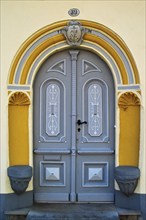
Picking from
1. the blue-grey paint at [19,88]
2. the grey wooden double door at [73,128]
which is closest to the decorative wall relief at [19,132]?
the blue-grey paint at [19,88]

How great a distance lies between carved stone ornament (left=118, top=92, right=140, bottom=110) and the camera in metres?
5.41

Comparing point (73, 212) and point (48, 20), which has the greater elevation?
point (48, 20)

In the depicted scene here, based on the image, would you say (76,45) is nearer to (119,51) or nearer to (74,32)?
(74,32)

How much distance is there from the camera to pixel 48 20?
5391 millimetres

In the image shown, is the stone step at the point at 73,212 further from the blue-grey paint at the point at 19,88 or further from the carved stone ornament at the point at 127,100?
the blue-grey paint at the point at 19,88

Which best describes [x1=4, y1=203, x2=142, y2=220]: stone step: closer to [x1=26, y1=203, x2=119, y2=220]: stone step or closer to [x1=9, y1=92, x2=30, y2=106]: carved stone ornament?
[x1=26, y1=203, x2=119, y2=220]: stone step

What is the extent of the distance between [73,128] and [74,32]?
1.48 m

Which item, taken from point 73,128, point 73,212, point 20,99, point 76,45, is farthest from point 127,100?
point 73,212

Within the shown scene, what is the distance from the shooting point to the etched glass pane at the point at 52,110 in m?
5.68

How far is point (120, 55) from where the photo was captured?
214 inches

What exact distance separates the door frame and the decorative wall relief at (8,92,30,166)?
0.02 metres

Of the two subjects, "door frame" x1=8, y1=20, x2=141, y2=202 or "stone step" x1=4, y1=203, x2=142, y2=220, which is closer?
"stone step" x1=4, y1=203, x2=142, y2=220

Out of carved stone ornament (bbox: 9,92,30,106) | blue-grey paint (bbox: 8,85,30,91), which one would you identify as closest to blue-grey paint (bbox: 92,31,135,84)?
blue-grey paint (bbox: 8,85,30,91)

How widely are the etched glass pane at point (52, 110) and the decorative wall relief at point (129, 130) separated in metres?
0.99
